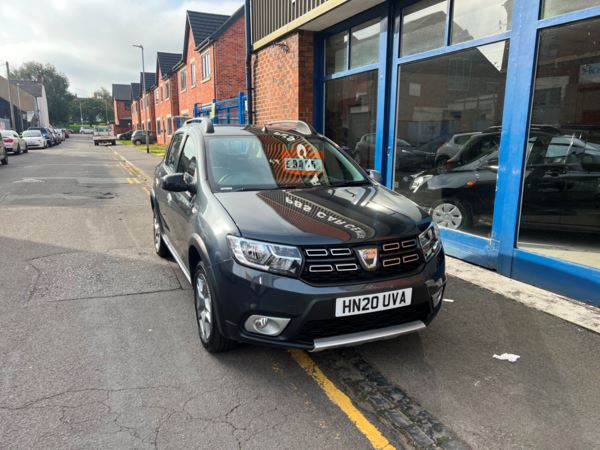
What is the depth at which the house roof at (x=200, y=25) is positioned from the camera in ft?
92.9

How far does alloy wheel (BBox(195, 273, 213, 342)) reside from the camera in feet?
11.0

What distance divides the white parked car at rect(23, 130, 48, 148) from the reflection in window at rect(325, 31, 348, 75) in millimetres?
34679

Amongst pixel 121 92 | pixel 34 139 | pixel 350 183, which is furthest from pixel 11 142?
pixel 121 92

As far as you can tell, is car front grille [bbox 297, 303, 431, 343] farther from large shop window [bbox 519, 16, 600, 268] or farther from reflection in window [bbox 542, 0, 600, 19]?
reflection in window [bbox 542, 0, 600, 19]

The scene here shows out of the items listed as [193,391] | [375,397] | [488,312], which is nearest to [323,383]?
[375,397]

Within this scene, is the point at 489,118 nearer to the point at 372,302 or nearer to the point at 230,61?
the point at 372,302

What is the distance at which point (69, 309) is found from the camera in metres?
4.28

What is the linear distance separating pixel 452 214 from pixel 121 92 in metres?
92.9

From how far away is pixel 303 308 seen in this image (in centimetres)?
280

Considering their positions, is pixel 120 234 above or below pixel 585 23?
below

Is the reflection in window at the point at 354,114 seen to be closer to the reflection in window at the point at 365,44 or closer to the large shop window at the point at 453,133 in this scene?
the reflection in window at the point at 365,44

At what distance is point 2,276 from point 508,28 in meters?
6.46

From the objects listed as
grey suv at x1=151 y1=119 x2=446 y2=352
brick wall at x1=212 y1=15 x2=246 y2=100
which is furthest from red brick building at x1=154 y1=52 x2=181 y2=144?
grey suv at x1=151 y1=119 x2=446 y2=352

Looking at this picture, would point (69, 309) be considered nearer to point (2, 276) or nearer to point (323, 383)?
point (2, 276)
